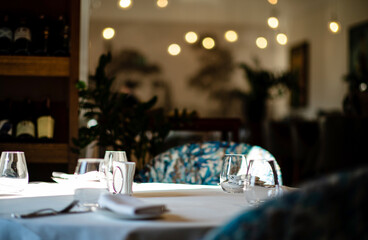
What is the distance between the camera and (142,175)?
2258 mm

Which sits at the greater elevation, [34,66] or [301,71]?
[301,71]

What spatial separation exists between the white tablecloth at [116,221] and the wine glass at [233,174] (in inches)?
4.6

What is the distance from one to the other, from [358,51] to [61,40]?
17.7 feet

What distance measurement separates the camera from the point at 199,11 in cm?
962

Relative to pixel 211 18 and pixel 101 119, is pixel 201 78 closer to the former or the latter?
pixel 211 18

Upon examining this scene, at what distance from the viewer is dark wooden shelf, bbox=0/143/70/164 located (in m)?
2.60

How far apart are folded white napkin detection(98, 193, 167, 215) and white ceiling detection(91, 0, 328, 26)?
8.20 metres

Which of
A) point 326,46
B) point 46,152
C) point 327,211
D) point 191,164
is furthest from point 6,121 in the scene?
point 326,46

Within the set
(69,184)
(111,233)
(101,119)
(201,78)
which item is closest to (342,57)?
(201,78)

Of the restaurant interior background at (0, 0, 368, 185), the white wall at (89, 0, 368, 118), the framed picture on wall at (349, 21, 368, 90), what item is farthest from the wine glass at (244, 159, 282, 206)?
the white wall at (89, 0, 368, 118)

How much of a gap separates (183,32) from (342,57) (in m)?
3.23

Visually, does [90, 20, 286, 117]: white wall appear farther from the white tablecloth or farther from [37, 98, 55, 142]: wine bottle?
the white tablecloth

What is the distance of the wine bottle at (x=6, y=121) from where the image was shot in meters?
2.59

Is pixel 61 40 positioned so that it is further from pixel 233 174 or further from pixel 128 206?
pixel 128 206
